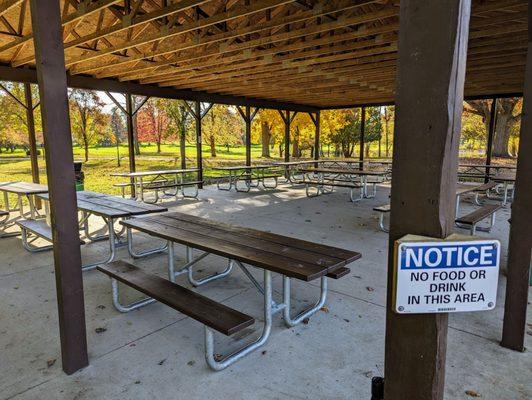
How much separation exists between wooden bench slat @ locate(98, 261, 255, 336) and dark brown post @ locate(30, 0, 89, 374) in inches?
18.7

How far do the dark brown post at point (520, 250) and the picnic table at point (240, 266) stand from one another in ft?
3.23

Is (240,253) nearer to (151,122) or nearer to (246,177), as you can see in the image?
(246,177)

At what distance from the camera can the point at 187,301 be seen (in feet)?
7.51

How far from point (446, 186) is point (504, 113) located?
862 inches

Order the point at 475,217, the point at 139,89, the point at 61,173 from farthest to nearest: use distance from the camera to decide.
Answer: the point at 139,89, the point at 475,217, the point at 61,173

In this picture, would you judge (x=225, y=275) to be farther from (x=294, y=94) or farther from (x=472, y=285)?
(x=294, y=94)

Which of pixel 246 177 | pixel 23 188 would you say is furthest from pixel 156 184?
pixel 23 188

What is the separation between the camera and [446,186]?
0.97 meters

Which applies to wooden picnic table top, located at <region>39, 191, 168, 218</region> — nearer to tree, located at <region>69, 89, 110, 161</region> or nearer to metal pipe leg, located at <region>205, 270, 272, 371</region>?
metal pipe leg, located at <region>205, 270, 272, 371</region>

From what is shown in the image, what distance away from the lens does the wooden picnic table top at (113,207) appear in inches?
155

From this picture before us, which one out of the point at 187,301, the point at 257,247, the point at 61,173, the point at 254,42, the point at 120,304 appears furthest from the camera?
the point at 254,42

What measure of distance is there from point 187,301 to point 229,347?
1.51ft

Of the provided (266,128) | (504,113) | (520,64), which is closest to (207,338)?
(520,64)

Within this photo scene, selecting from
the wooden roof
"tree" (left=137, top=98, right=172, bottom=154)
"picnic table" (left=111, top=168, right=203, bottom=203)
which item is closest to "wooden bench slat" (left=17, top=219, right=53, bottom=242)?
the wooden roof
